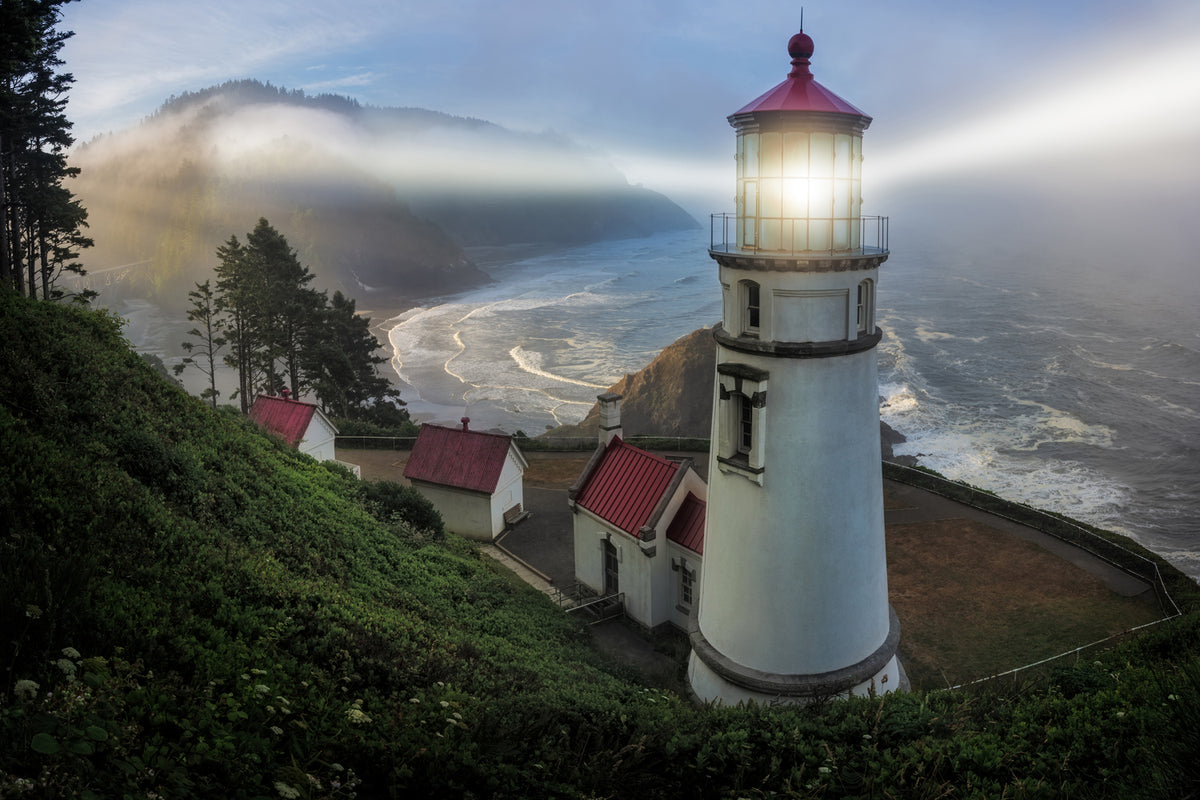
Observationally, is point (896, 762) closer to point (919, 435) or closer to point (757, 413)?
point (757, 413)

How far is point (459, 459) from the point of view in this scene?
21734 mm

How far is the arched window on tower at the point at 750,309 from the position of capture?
10734mm

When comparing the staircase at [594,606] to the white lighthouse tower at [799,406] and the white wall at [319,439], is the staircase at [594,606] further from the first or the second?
the white wall at [319,439]

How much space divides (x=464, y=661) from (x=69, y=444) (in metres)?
5.54

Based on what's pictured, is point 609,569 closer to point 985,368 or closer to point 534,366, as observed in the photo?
point 534,366

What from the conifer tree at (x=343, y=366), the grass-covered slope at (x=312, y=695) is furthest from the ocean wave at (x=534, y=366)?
the grass-covered slope at (x=312, y=695)

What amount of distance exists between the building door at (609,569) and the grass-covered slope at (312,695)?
5479mm

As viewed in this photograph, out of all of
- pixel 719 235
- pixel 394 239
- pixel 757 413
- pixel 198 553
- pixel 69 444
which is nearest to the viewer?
pixel 198 553

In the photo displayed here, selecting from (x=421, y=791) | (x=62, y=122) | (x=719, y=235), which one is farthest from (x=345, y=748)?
(x=62, y=122)

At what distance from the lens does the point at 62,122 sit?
2566 centimetres

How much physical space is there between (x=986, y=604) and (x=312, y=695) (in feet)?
50.8

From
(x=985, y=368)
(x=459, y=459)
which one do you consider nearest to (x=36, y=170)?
Answer: (x=459, y=459)

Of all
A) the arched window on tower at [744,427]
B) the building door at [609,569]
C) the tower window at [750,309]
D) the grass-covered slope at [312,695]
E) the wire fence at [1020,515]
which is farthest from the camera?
the building door at [609,569]

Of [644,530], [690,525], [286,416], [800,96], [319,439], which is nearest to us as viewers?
[800,96]
